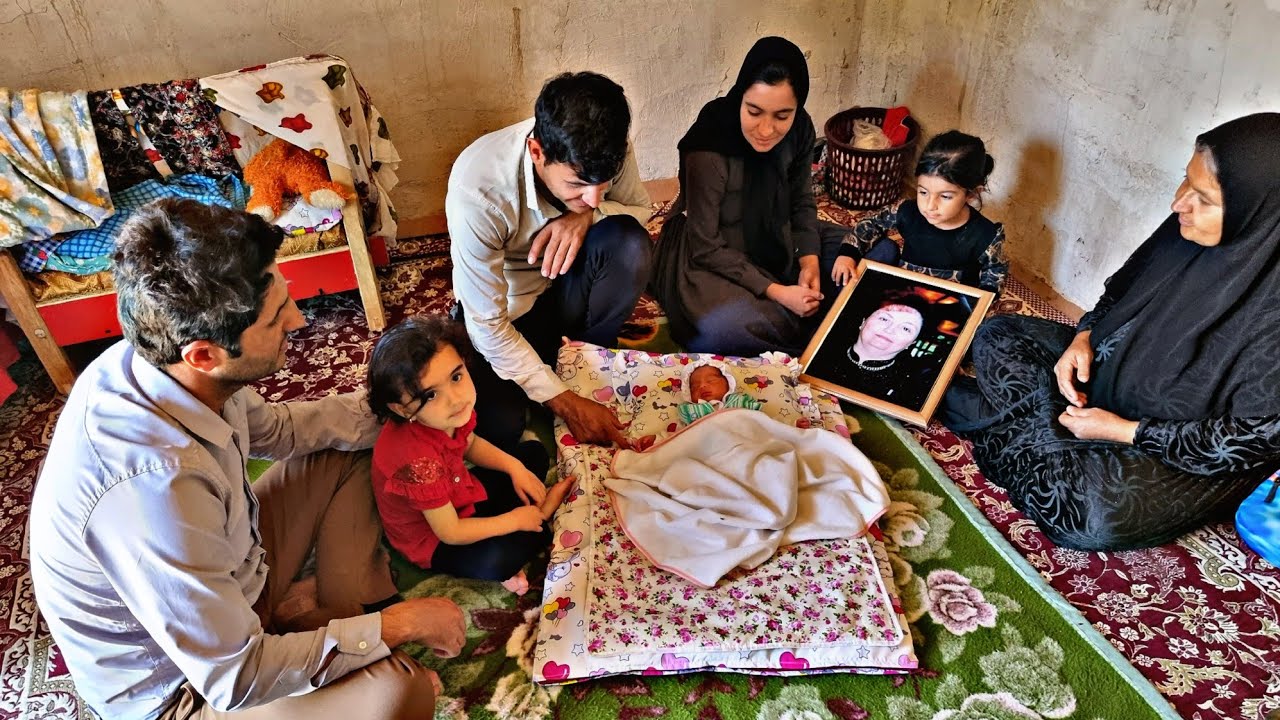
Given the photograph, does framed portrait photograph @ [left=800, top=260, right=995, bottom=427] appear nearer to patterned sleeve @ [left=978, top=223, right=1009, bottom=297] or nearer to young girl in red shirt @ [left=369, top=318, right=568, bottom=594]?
patterned sleeve @ [left=978, top=223, right=1009, bottom=297]

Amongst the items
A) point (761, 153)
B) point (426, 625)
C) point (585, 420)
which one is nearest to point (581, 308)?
point (585, 420)

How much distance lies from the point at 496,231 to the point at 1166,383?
159cm

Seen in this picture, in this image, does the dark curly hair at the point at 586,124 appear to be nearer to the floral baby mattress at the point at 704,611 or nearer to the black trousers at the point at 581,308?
the black trousers at the point at 581,308

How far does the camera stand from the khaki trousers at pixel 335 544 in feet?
4.62

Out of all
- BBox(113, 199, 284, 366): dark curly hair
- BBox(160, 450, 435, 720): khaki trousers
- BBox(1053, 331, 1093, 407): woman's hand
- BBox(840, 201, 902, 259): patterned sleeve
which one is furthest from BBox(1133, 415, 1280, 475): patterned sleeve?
BBox(113, 199, 284, 366): dark curly hair

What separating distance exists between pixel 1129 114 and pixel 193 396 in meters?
2.51

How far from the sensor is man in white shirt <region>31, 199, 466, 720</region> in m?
1.11

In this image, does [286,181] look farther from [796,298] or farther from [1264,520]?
[1264,520]

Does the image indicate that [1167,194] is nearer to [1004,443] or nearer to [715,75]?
[1004,443]

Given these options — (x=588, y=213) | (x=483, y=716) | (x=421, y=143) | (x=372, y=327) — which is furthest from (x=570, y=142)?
(x=421, y=143)

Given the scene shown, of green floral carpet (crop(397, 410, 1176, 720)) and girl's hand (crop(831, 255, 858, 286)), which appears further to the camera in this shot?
girl's hand (crop(831, 255, 858, 286))

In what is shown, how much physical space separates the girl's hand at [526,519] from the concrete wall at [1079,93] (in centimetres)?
196

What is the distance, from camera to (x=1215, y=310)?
1.70m

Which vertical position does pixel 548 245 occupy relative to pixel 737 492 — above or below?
above
